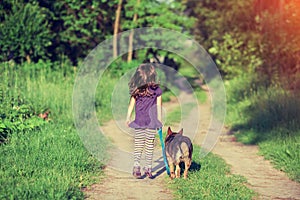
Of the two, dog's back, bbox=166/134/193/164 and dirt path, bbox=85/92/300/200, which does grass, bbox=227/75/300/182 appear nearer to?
dirt path, bbox=85/92/300/200

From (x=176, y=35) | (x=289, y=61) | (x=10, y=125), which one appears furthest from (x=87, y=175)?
(x=176, y=35)

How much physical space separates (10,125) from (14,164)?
2095mm

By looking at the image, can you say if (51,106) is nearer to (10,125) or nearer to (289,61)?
(10,125)

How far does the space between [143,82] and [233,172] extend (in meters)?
2.45

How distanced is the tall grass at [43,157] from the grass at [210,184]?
138cm

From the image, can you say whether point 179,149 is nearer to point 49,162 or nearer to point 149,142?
point 149,142

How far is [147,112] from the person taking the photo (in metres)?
7.03

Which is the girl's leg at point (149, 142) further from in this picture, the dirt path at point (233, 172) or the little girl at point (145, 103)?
the dirt path at point (233, 172)

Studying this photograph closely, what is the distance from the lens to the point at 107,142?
9.90 m

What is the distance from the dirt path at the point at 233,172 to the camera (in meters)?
6.40

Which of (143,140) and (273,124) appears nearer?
(143,140)

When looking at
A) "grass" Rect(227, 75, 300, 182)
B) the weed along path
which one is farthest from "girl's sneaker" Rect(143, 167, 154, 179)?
"grass" Rect(227, 75, 300, 182)

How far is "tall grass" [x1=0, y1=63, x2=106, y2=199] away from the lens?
5.72 meters

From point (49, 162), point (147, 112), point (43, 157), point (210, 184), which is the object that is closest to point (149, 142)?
point (147, 112)
